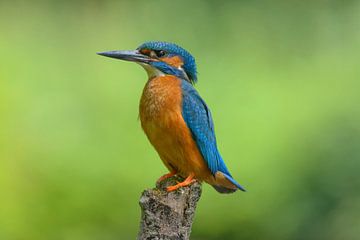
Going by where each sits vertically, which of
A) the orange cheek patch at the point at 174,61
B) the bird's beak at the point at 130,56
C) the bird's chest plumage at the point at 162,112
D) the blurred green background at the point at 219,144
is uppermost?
the bird's beak at the point at 130,56

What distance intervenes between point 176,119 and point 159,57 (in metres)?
0.32

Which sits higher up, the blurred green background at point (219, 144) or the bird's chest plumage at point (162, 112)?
the bird's chest plumage at point (162, 112)

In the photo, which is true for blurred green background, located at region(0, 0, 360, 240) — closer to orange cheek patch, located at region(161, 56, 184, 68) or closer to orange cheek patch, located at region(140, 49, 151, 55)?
orange cheek patch, located at region(161, 56, 184, 68)

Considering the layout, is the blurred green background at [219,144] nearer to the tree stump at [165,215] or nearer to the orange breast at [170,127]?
the orange breast at [170,127]

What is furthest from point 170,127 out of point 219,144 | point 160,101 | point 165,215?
point 219,144

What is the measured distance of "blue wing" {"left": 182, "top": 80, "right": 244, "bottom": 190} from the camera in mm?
3770

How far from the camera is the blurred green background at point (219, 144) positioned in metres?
5.41

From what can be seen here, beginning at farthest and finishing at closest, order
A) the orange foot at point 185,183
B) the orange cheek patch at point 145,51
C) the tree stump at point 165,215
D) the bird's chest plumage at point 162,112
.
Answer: the orange cheek patch at point 145,51 < the bird's chest plumage at point 162,112 < the orange foot at point 185,183 < the tree stump at point 165,215

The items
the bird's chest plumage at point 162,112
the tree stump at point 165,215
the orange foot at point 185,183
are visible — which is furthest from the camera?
the bird's chest plumage at point 162,112

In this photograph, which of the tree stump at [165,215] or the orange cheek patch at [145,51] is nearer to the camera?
the tree stump at [165,215]

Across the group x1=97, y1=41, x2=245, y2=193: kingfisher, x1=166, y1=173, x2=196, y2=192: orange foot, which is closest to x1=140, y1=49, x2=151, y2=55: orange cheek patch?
x1=97, y1=41, x2=245, y2=193: kingfisher

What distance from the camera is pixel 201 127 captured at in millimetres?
3793

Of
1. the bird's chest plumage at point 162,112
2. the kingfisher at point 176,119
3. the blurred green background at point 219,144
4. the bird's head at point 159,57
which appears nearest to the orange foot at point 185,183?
the kingfisher at point 176,119

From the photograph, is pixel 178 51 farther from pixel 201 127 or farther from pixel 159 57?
pixel 201 127
